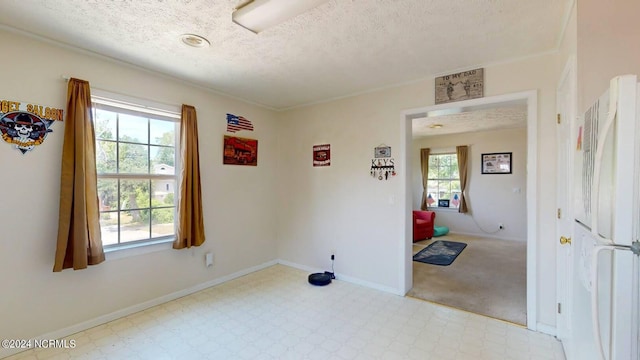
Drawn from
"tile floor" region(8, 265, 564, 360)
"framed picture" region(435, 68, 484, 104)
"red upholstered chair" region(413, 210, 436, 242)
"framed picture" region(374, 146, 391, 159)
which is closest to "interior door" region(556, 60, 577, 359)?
"tile floor" region(8, 265, 564, 360)

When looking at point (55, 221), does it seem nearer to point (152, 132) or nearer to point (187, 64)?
point (152, 132)

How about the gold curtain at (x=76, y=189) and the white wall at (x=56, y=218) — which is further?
the gold curtain at (x=76, y=189)

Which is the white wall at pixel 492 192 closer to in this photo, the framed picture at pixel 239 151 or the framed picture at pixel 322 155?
the framed picture at pixel 322 155

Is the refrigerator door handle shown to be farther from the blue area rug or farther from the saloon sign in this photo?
the blue area rug

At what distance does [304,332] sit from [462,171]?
228 inches

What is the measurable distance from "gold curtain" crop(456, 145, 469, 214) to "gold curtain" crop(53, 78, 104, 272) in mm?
6905

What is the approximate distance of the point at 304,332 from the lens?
2.38 metres

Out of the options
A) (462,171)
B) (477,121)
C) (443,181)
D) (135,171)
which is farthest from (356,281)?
(443,181)

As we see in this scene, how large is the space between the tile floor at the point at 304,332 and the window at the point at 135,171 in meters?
0.82

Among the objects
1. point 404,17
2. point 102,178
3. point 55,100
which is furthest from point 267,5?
point 102,178

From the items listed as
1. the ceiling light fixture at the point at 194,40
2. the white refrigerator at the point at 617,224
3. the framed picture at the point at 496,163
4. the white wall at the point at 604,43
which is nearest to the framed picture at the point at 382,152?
the white wall at the point at 604,43

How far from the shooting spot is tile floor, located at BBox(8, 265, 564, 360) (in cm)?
209

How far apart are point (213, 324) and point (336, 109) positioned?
2813mm

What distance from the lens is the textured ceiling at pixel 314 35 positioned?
1.78 meters
